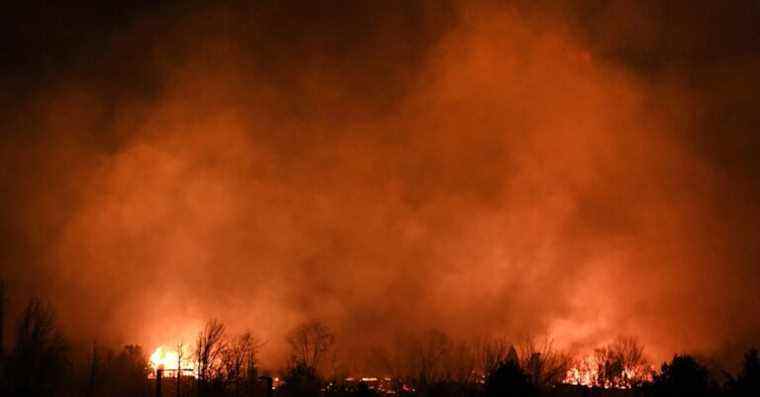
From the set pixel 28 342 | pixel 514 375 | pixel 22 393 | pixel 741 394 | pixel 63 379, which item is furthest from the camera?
pixel 63 379

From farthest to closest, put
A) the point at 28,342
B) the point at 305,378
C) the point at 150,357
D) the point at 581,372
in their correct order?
the point at 150,357 < the point at 581,372 < the point at 305,378 < the point at 28,342

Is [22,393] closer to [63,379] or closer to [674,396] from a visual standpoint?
[63,379]

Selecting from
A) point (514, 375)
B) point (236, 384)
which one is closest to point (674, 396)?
point (514, 375)

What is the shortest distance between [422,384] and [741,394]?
3013 centimetres

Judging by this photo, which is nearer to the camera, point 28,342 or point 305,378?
point 28,342

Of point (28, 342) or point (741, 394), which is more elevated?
point (28, 342)

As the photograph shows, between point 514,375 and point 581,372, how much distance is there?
54.4 metres

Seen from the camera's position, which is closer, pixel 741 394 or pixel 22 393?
pixel 741 394

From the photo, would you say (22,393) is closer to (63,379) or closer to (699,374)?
(63,379)

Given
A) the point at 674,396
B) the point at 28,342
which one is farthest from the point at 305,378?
the point at 674,396

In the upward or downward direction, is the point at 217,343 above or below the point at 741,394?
above

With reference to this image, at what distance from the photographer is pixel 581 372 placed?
259ft

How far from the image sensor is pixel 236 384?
2297 inches

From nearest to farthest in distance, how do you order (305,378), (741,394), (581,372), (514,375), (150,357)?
(514,375)
(741,394)
(305,378)
(581,372)
(150,357)
